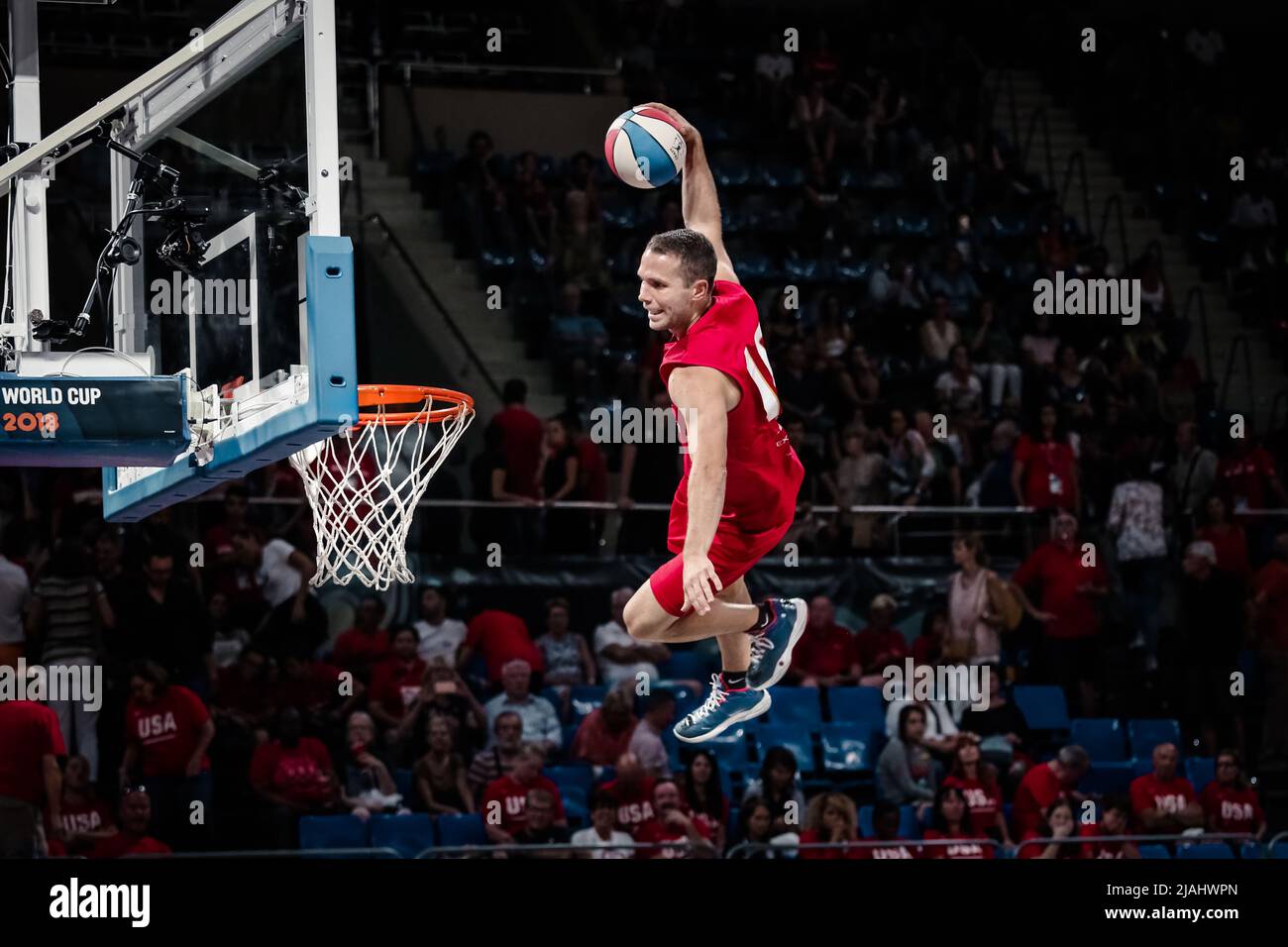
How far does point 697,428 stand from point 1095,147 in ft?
48.5

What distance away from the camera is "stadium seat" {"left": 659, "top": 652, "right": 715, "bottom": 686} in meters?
14.4

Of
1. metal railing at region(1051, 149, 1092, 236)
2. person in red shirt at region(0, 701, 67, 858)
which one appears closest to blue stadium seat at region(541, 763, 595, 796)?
person in red shirt at region(0, 701, 67, 858)

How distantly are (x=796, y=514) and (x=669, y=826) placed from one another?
10.8 feet

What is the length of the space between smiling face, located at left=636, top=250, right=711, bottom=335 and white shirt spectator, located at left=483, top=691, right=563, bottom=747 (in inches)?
247

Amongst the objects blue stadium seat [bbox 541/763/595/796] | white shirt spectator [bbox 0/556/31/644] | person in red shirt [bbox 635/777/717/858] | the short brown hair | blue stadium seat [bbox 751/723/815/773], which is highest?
the short brown hair

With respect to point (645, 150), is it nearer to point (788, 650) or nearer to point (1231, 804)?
point (788, 650)

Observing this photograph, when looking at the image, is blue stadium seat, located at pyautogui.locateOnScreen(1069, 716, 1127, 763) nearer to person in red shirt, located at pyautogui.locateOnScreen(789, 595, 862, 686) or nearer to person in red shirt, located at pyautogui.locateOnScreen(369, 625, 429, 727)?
person in red shirt, located at pyautogui.locateOnScreen(789, 595, 862, 686)

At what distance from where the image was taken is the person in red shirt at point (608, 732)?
43.2 feet

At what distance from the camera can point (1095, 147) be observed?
68.4ft

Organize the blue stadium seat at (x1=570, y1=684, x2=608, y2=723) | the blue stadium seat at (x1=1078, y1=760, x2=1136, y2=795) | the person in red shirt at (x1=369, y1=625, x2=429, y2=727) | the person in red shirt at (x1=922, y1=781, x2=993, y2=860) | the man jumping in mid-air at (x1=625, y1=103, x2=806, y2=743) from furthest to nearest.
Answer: the blue stadium seat at (x1=1078, y1=760, x2=1136, y2=795)
the blue stadium seat at (x1=570, y1=684, x2=608, y2=723)
the person in red shirt at (x1=369, y1=625, x2=429, y2=727)
the person in red shirt at (x1=922, y1=781, x2=993, y2=860)
the man jumping in mid-air at (x1=625, y1=103, x2=806, y2=743)

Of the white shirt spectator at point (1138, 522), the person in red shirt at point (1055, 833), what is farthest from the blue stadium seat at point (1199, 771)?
the white shirt spectator at point (1138, 522)

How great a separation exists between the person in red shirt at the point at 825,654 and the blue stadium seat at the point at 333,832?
3.40 m
